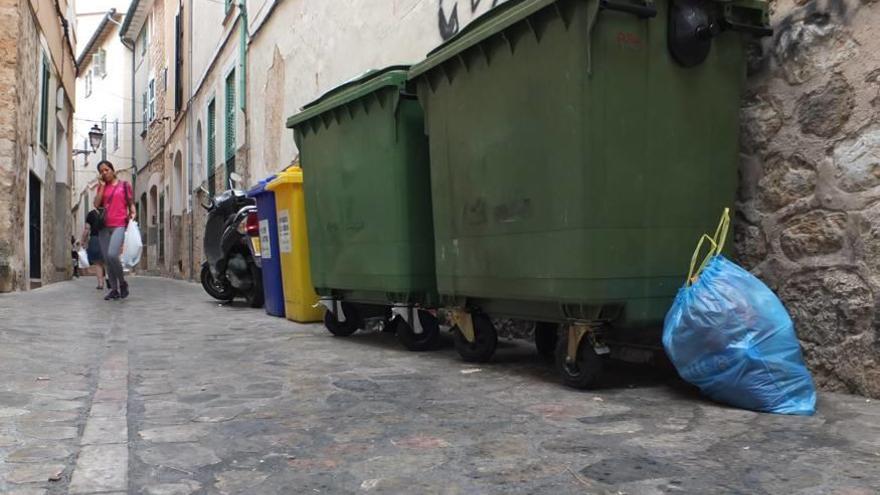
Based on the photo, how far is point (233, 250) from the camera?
8.34m

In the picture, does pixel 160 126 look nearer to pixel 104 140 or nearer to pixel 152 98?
pixel 152 98

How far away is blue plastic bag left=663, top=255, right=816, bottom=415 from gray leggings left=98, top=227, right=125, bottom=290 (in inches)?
277

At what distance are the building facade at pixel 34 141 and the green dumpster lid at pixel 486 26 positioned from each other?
23.6ft

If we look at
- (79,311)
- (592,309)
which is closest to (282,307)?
(79,311)

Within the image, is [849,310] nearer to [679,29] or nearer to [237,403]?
[679,29]

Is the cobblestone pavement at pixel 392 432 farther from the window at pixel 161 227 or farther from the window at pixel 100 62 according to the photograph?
the window at pixel 100 62

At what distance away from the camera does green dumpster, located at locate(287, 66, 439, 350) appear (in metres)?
4.36

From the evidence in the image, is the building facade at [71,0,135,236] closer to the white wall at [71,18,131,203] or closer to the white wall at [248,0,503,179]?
the white wall at [71,18,131,203]

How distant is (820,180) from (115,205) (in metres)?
7.31

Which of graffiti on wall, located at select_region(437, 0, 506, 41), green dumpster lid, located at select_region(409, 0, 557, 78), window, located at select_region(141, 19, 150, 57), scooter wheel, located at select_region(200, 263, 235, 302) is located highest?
window, located at select_region(141, 19, 150, 57)

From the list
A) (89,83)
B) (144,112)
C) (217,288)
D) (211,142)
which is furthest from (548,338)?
(89,83)

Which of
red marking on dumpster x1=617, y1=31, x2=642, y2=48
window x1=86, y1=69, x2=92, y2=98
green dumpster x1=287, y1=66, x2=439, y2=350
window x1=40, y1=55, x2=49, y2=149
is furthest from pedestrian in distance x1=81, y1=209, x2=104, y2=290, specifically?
window x1=86, y1=69, x2=92, y2=98

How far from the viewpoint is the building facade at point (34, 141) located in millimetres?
9133

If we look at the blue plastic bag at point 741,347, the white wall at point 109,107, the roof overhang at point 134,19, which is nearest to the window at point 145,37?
the roof overhang at point 134,19
